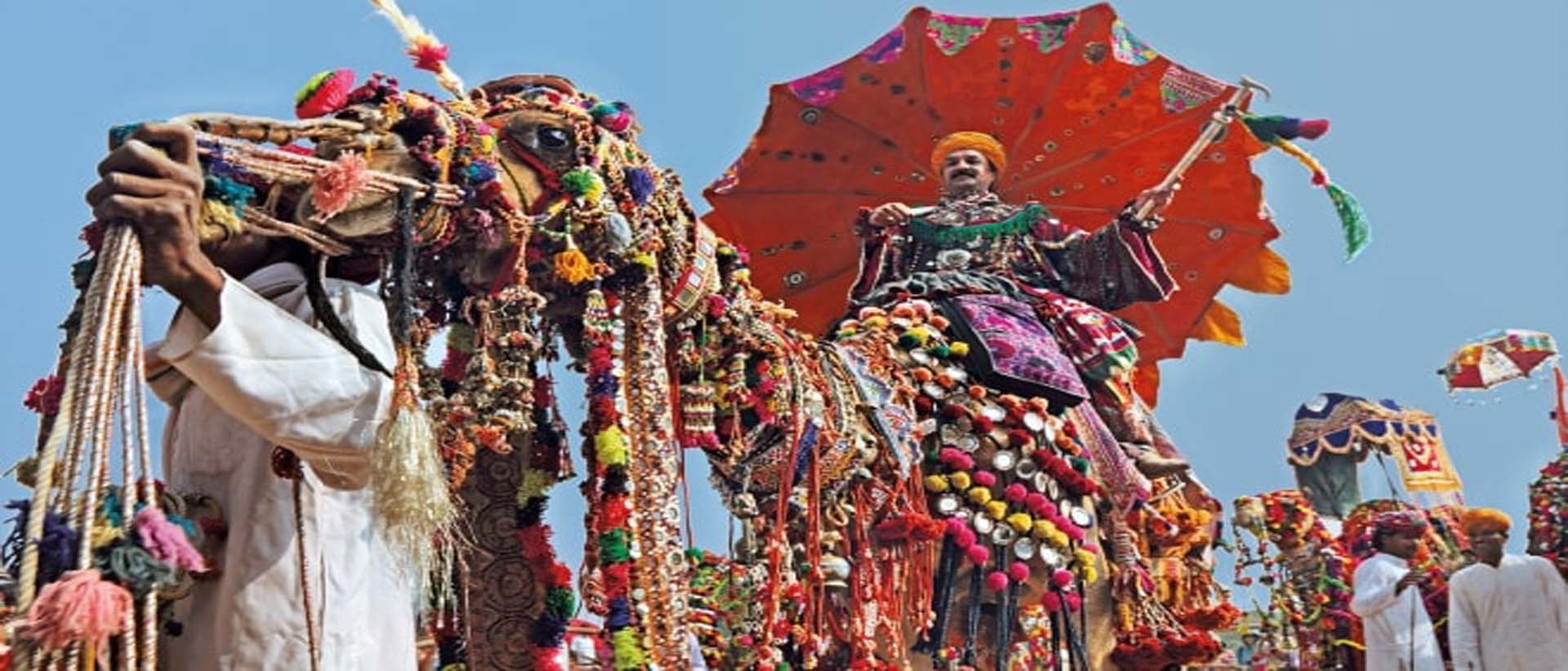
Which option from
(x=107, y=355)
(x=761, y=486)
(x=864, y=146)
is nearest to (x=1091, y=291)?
(x=864, y=146)

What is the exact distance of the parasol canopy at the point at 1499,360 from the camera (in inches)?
368

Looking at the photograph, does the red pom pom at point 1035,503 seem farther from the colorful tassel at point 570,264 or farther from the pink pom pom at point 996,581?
the colorful tassel at point 570,264

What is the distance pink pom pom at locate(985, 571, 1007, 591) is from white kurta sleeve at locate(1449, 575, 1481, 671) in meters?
2.61

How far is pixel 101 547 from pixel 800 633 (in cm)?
242

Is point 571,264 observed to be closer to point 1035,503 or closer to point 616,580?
point 616,580

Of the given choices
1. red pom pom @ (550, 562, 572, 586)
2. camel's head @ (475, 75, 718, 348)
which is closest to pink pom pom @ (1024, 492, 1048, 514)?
camel's head @ (475, 75, 718, 348)

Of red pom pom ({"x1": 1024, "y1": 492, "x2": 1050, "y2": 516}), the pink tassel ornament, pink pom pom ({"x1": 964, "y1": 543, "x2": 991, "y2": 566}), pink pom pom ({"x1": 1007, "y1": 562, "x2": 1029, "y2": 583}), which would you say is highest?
red pom pom ({"x1": 1024, "y1": 492, "x2": 1050, "y2": 516})

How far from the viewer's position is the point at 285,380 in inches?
103

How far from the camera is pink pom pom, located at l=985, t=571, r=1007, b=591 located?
16.6 feet

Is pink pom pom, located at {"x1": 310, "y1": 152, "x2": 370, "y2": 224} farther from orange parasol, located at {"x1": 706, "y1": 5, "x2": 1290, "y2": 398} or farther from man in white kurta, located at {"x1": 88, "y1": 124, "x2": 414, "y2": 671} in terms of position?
orange parasol, located at {"x1": 706, "y1": 5, "x2": 1290, "y2": 398}

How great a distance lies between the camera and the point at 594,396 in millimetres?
3672

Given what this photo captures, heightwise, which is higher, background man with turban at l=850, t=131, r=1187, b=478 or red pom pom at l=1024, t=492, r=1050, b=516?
background man with turban at l=850, t=131, r=1187, b=478

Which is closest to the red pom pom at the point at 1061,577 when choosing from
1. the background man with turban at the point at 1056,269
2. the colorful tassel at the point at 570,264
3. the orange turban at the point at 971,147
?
the background man with turban at the point at 1056,269

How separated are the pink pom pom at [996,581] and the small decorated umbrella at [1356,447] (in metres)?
6.54
